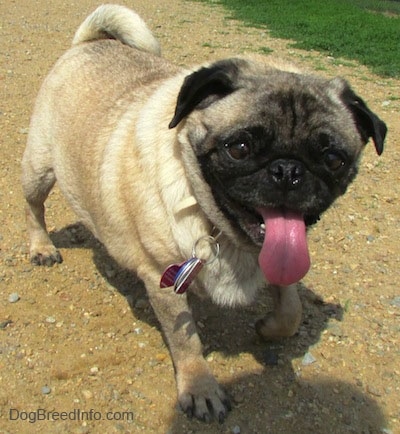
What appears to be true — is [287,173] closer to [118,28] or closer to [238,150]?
[238,150]

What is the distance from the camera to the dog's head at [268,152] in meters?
2.32

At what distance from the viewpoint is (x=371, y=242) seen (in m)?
4.33

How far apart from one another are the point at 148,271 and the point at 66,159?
106 centimetres

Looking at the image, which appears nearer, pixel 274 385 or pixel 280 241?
pixel 280 241

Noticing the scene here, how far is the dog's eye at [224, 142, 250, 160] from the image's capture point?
2324mm

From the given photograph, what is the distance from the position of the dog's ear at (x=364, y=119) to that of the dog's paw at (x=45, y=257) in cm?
240

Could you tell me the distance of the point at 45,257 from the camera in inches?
158

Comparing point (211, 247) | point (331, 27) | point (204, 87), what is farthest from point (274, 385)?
point (331, 27)

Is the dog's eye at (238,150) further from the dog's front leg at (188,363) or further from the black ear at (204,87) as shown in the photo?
the dog's front leg at (188,363)


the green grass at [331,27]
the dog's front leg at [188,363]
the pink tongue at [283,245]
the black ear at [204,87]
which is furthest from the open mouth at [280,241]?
the green grass at [331,27]

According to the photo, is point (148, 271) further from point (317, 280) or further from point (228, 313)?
point (317, 280)

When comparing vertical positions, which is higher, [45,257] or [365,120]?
[365,120]

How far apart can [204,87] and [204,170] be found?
1.20ft

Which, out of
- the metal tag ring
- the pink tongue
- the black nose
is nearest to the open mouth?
the pink tongue
